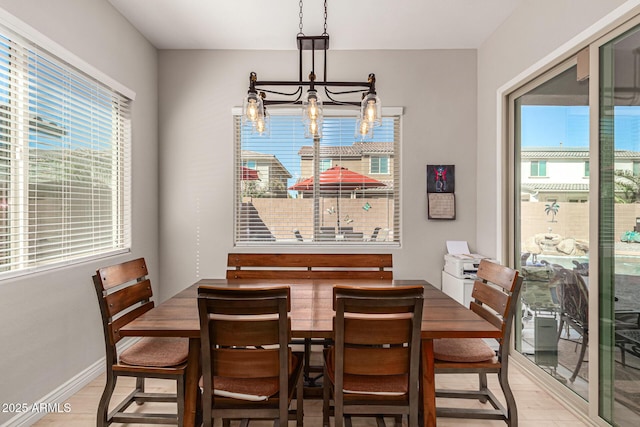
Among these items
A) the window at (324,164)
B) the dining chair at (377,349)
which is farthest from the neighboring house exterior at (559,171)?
the window at (324,164)

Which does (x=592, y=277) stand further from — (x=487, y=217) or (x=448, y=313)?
(x=487, y=217)

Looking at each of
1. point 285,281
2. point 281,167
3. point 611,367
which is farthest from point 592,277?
point 281,167

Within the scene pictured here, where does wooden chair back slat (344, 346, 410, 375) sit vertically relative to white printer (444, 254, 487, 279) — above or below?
below

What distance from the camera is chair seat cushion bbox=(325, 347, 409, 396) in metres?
1.53

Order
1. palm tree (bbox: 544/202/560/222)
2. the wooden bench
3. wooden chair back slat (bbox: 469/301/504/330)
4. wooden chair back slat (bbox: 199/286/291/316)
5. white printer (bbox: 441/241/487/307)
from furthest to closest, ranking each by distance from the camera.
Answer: white printer (bbox: 441/241/487/307) → the wooden bench → palm tree (bbox: 544/202/560/222) → wooden chair back slat (bbox: 469/301/504/330) → wooden chair back slat (bbox: 199/286/291/316)

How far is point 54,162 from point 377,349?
7.43ft

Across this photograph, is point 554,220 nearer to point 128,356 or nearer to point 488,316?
point 488,316

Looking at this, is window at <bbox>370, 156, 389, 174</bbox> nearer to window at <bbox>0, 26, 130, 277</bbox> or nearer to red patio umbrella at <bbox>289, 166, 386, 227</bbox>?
red patio umbrella at <bbox>289, 166, 386, 227</bbox>

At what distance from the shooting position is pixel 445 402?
2324 millimetres

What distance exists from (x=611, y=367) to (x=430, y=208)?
73.7 inches

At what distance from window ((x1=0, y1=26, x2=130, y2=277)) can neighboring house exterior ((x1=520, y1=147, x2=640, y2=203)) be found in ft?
10.8

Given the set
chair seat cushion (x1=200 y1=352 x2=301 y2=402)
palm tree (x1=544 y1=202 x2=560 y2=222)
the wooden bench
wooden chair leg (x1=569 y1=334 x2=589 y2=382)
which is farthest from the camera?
the wooden bench

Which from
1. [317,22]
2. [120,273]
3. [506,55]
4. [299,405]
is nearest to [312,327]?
[299,405]

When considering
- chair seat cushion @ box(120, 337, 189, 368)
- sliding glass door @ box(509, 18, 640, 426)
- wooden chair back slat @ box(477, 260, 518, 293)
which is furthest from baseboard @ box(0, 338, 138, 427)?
sliding glass door @ box(509, 18, 640, 426)
